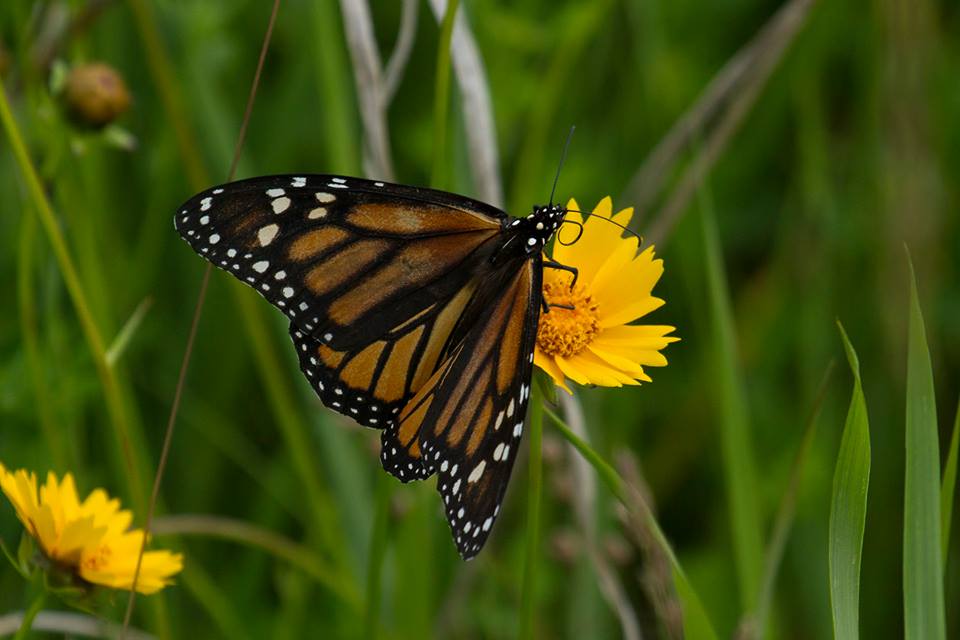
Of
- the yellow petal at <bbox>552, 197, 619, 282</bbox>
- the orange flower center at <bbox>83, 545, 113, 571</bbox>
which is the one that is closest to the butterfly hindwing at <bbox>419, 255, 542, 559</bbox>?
the yellow petal at <bbox>552, 197, 619, 282</bbox>

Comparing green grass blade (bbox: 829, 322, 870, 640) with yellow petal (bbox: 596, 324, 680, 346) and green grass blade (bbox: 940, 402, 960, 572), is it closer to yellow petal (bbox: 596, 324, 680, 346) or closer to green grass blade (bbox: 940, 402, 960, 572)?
green grass blade (bbox: 940, 402, 960, 572)

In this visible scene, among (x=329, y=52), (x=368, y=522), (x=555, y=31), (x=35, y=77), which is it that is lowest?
(x=368, y=522)

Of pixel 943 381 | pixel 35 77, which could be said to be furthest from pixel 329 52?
pixel 943 381

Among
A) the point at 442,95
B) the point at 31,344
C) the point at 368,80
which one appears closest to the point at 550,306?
the point at 442,95

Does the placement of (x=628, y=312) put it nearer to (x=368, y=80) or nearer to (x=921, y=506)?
(x=921, y=506)

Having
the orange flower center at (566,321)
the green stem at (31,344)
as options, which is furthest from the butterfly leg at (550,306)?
the green stem at (31,344)

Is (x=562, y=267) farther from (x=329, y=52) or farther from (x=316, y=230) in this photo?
(x=329, y=52)
